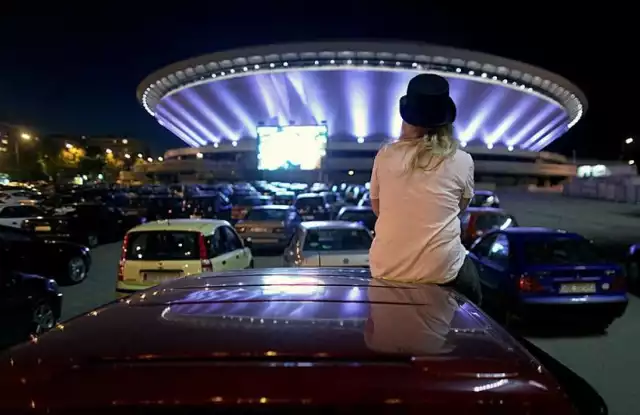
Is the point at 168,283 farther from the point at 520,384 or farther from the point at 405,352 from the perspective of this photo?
the point at 520,384

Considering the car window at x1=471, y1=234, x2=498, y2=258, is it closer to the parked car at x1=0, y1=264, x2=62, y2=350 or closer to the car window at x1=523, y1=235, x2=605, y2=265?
the car window at x1=523, y1=235, x2=605, y2=265

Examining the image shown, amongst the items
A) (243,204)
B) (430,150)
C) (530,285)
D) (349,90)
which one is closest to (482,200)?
(243,204)

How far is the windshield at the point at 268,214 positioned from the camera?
2122 centimetres

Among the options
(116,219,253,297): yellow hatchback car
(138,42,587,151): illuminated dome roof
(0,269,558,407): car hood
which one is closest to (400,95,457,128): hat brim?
(0,269,558,407): car hood

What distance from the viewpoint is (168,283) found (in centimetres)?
313

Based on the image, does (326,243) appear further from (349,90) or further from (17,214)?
(349,90)

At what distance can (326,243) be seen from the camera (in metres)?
12.4

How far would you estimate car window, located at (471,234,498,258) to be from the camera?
37.9 feet

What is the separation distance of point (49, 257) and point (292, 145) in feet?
154

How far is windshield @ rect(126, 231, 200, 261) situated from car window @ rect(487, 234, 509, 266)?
4736 mm

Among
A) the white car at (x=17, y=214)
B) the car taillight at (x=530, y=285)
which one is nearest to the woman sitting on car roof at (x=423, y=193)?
the car taillight at (x=530, y=285)

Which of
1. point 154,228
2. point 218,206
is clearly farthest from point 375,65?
point 154,228

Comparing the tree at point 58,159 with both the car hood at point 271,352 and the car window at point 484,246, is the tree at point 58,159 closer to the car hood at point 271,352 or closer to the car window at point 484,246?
the car window at point 484,246

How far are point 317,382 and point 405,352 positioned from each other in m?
0.30
